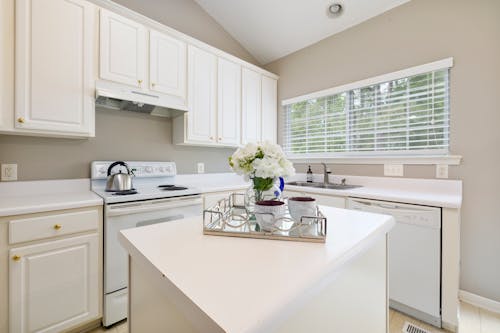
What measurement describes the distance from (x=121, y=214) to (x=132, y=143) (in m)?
0.96

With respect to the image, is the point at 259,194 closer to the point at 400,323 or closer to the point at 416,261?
the point at 416,261

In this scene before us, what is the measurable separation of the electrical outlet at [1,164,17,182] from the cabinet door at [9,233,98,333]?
73 centimetres

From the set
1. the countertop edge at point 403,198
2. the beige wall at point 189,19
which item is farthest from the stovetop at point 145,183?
the beige wall at point 189,19

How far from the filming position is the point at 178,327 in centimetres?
54

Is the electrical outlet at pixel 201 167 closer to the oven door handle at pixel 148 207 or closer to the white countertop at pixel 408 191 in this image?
the oven door handle at pixel 148 207

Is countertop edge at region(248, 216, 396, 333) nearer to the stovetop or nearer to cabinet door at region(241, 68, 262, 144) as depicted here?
the stovetop

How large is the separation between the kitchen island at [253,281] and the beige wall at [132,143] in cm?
154

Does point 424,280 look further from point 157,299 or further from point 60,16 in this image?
point 60,16

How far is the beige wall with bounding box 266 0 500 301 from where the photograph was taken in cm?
178

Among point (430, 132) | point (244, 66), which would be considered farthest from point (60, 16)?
point (430, 132)

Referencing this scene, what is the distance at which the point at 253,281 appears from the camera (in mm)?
513

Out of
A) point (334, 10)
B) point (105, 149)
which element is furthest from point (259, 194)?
point (334, 10)

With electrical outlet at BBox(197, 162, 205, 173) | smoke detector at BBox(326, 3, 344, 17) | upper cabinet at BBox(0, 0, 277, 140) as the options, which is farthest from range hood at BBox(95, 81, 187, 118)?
smoke detector at BBox(326, 3, 344, 17)

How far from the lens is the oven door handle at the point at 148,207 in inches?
61.5
